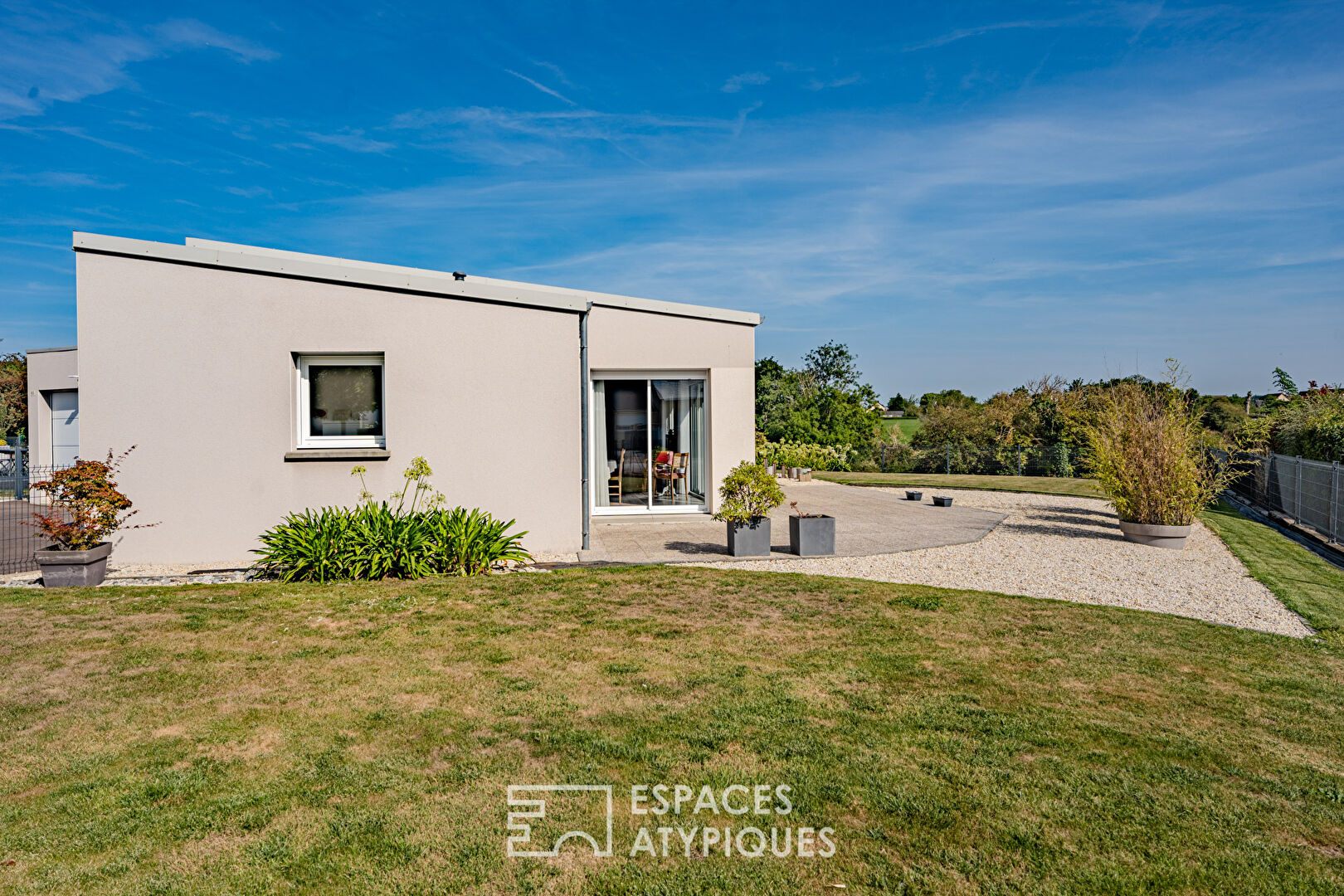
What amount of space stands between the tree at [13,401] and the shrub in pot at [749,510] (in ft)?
79.5

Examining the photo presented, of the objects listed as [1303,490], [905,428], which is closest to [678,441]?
[1303,490]

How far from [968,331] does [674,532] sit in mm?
19369

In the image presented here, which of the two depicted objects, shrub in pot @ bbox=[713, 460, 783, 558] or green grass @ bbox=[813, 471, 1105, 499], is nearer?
shrub in pot @ bbox=[713, 460, 783, 558]

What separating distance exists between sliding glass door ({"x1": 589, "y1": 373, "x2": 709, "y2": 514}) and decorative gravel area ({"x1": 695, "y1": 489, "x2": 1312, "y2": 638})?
4405mm

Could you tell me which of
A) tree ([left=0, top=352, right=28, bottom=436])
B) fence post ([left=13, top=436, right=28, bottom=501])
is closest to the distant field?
fence post ([left=13, top=436, right=28, bottom=501])

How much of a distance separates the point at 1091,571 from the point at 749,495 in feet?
14.3

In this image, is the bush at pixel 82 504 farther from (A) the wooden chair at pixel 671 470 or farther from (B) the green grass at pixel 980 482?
(B) the green grass at pixel 980 482

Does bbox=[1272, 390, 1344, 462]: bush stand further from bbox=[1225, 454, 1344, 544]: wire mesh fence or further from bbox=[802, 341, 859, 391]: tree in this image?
bbox=[802, 341, 859, 391]: tree

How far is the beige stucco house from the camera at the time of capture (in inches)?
345

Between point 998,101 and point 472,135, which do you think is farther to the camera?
point 472,135

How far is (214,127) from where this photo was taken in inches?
680

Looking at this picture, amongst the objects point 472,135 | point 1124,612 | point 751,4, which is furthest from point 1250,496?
point 472,135

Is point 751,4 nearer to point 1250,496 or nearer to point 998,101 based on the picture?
point 998,101

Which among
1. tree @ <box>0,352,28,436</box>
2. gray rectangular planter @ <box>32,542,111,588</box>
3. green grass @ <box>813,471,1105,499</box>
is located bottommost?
gray rectangular planter @ <box>32,542,111,588</box>
